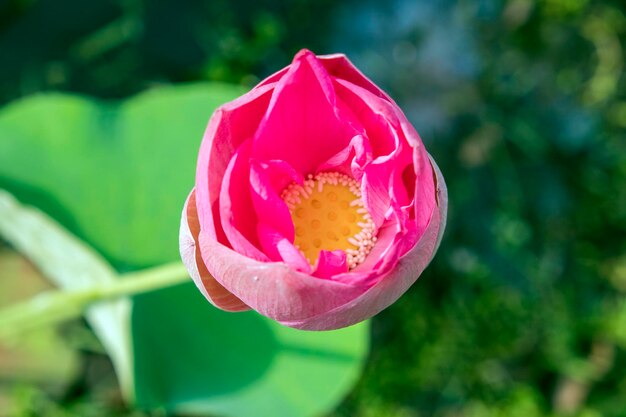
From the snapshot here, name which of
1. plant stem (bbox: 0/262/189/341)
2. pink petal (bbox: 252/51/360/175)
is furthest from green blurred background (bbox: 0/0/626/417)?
pink petal (bbox: 252/51/360/175)

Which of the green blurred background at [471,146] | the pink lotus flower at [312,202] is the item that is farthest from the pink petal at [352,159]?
the green blurred background at [471,146]

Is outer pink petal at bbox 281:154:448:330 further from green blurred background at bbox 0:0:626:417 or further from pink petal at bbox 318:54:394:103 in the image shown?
green blurred background at bbox 0:0:626:417

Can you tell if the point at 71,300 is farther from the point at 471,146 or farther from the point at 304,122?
the point at 471,146

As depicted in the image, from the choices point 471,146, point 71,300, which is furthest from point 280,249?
point 471,146

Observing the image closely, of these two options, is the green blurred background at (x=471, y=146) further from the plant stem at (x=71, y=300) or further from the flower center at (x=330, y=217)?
the flower center at (x=330, y=217)

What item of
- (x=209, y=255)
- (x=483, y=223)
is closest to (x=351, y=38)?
(x=483, y=223)

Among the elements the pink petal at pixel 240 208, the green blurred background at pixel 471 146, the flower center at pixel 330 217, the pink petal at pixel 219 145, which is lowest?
the green blurred background at pixel 471 146

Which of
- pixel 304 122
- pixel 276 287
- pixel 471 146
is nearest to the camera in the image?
pixel 276 287
